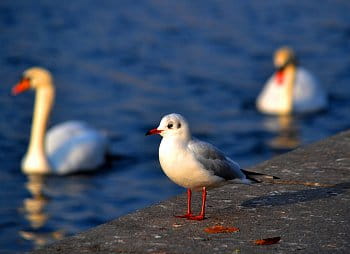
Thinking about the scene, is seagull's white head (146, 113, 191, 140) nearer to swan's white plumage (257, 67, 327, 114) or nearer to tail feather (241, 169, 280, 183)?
tail feather (241, 169, 280, 183)

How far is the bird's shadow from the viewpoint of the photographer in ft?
18.5

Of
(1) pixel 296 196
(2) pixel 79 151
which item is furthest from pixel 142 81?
(1) pixel 296 196

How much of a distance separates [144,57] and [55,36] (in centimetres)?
207

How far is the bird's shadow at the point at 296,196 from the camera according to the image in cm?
565

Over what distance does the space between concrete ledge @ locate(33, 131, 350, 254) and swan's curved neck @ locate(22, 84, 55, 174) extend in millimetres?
8269

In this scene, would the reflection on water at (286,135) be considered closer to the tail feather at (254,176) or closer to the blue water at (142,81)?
the blue water at (142,81)

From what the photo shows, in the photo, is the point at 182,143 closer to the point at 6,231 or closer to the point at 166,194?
the point at 6,231

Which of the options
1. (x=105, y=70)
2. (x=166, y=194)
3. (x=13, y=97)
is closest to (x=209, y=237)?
(x=166, y=194)

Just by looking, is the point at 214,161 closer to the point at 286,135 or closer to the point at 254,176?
the point at 254,176

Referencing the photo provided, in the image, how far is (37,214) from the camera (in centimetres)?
1228

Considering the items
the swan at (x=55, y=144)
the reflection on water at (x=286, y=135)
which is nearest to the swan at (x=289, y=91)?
the reflection on water at (x=286, y=135)

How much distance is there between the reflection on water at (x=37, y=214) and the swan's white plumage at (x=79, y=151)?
53cm

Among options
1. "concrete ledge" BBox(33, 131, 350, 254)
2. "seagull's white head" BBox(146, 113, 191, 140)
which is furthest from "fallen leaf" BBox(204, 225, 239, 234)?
"seagull's white head" BBox(146, 113, 191, 140)

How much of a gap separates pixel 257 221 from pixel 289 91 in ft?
44.2
